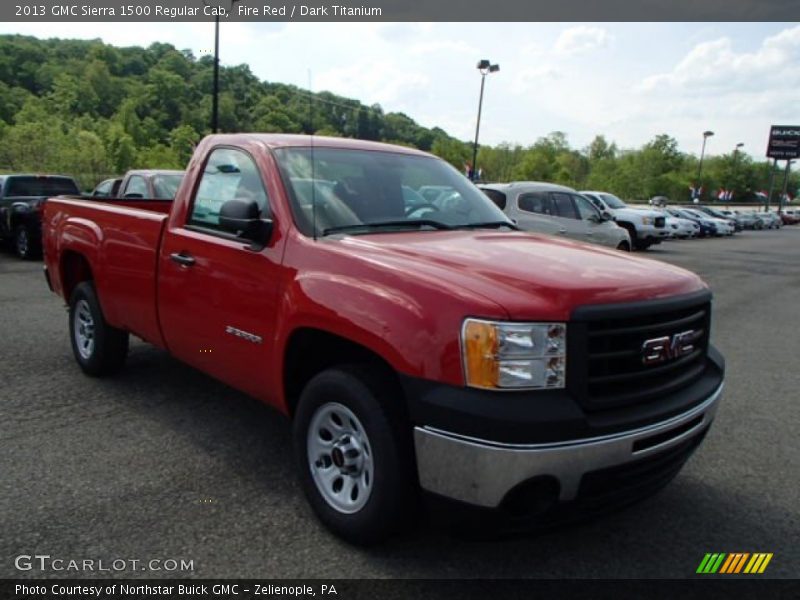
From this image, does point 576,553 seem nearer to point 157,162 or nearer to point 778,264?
point 778,264

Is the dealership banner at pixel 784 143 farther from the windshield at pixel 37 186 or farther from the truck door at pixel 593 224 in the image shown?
the windshield at pixel 37 186

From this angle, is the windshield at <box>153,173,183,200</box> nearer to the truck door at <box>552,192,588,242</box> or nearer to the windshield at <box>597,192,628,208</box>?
the truck door at <box>552,192,588,242</box>

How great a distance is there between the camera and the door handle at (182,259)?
395 cm

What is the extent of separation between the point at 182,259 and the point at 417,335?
2034 millimetres

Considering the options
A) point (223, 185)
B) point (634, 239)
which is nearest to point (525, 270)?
point (223, 185)

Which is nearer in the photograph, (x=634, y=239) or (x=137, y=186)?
(x=137, y=186)

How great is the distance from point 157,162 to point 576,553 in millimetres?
82108

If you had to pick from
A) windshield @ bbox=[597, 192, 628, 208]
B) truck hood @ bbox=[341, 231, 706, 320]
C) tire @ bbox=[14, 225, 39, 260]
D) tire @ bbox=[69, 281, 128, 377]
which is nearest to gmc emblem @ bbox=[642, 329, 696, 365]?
truck hood @ bbox=[341, 231, 706, 320]

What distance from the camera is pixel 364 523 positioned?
285cm

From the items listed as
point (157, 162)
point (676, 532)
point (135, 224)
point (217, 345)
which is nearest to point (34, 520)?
point (217, 345)

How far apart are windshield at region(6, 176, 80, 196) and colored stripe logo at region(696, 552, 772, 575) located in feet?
47.4

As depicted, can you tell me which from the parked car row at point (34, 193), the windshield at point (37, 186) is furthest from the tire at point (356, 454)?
the windshield at point (37, 186)

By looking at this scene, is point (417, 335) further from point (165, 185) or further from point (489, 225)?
point (165, 185)

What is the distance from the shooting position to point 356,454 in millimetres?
2955
